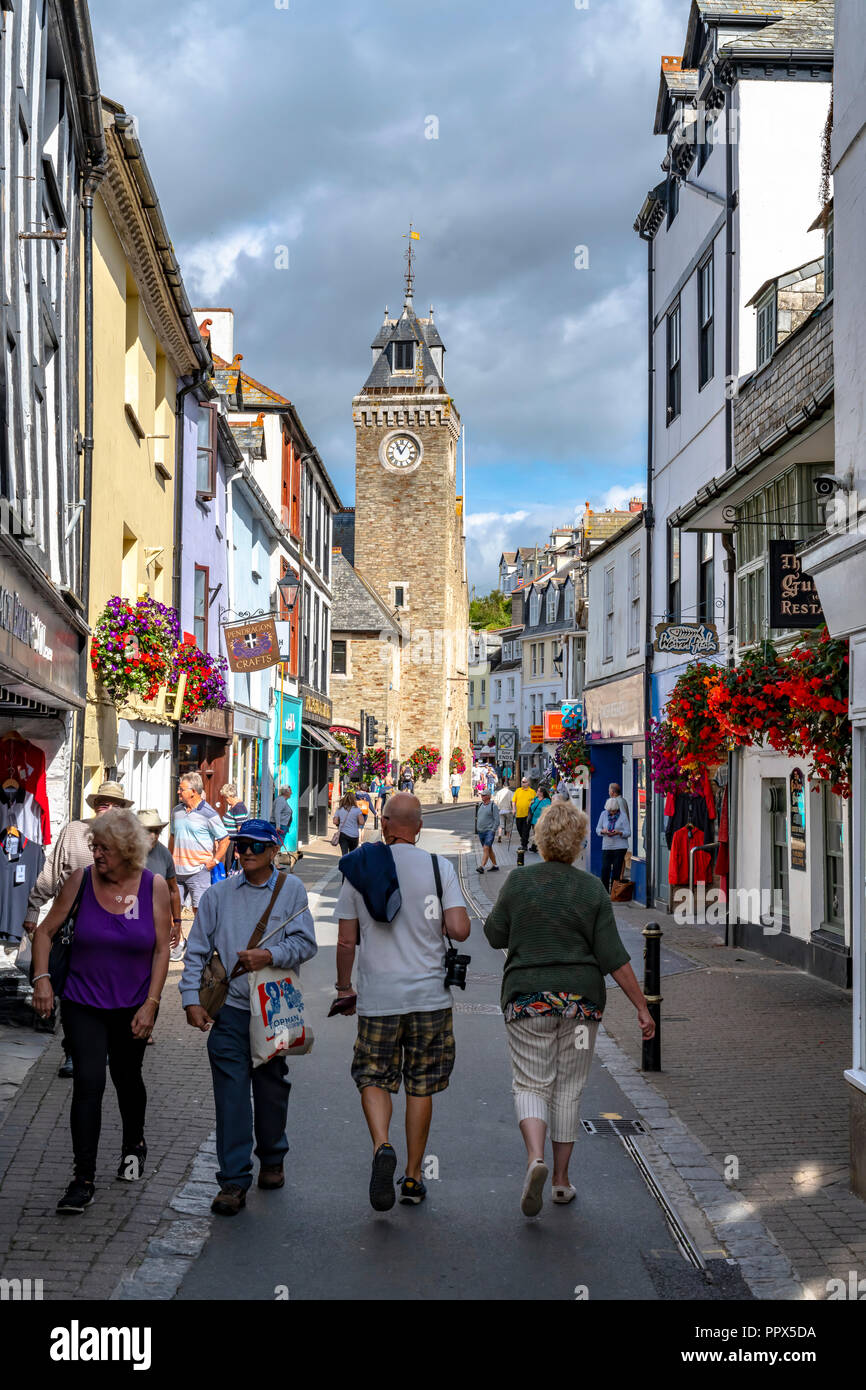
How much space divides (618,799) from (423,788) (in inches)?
1898

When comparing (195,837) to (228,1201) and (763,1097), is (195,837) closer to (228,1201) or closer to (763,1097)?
(763,1097)

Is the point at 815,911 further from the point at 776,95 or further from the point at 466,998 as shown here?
the point at 776,95

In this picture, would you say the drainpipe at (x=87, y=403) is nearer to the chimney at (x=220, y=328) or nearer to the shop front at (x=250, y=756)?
the shop front at (x=250, y=756)

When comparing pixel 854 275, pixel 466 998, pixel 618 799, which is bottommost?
pixel 466 998

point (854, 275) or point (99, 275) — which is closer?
point (854, 275)

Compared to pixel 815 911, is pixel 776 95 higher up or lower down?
higher up

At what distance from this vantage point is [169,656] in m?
14.4

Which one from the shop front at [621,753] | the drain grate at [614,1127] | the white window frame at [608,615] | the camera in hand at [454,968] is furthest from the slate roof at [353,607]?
the camera in hand at [454,968]

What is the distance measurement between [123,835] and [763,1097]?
421 cm

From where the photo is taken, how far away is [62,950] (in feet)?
19.1

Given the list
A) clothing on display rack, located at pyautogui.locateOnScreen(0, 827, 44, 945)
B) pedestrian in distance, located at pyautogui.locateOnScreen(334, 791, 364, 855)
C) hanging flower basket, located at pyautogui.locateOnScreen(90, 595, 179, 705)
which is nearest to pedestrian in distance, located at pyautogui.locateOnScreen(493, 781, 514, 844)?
pedestrian in distance, located at pyautogui.locateOnScreen(334, 791, 364, 855)

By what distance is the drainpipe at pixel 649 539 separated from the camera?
20078 millimetres

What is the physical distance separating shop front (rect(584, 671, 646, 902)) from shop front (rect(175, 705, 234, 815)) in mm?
6450

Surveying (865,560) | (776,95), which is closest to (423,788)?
(776,95)
